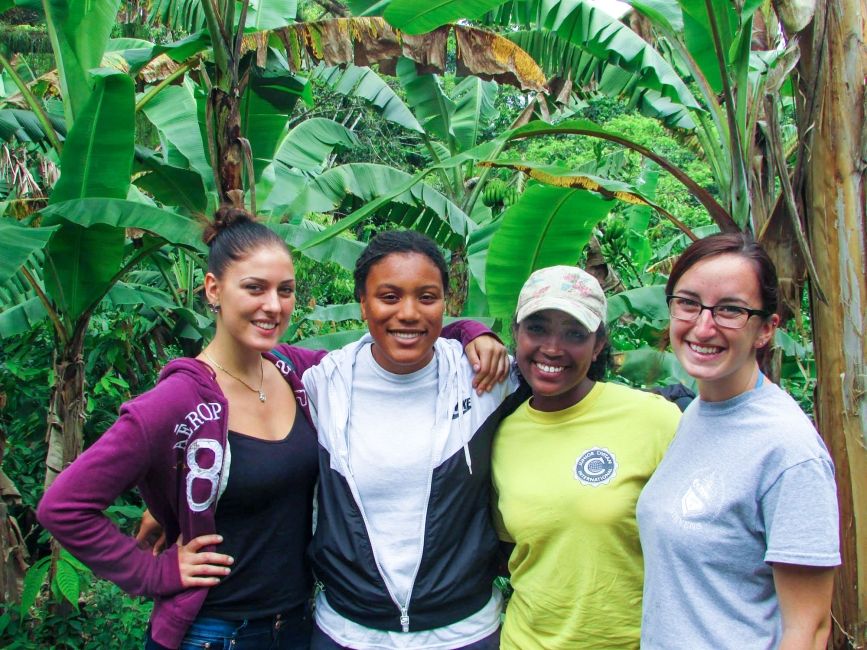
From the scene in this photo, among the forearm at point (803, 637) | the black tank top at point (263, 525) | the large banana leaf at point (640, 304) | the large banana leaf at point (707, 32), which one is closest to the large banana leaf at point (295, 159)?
the large banana leaf at point (640, 304)

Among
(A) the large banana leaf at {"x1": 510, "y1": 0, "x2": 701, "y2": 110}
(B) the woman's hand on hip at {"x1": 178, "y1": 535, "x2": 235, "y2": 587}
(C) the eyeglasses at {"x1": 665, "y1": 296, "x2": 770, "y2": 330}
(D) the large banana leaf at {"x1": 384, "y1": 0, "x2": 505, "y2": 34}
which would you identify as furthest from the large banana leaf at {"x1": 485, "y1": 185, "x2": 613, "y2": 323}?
(B) the woman's hand on hip at {"x1": 178, "y1": 535, "x2": 235, "y2": 587}

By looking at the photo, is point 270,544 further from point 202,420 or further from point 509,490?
point 509,490

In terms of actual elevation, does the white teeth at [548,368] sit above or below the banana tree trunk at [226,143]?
below

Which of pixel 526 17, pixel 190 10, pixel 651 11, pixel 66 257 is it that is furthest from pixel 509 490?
pixel 190 10

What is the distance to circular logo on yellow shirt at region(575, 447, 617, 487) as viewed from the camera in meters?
2.11

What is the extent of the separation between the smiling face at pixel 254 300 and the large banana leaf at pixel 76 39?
2727mm

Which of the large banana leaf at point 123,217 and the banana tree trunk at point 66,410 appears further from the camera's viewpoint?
the banana tree trunk at point 66,410

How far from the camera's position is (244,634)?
2.28 m

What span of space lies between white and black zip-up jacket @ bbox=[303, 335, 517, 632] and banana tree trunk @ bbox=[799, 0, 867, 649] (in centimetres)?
145

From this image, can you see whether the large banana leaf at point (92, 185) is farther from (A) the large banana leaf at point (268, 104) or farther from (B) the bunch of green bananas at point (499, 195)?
(B) the bunch of green bananas at point (499, 195)

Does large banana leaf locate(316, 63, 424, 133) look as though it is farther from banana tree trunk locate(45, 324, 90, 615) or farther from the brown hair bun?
the brown hair bun

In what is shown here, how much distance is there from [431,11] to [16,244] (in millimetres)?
2452

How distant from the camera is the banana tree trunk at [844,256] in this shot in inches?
114

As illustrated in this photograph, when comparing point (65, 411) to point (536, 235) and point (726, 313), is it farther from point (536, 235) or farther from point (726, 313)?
point (726, 313)
